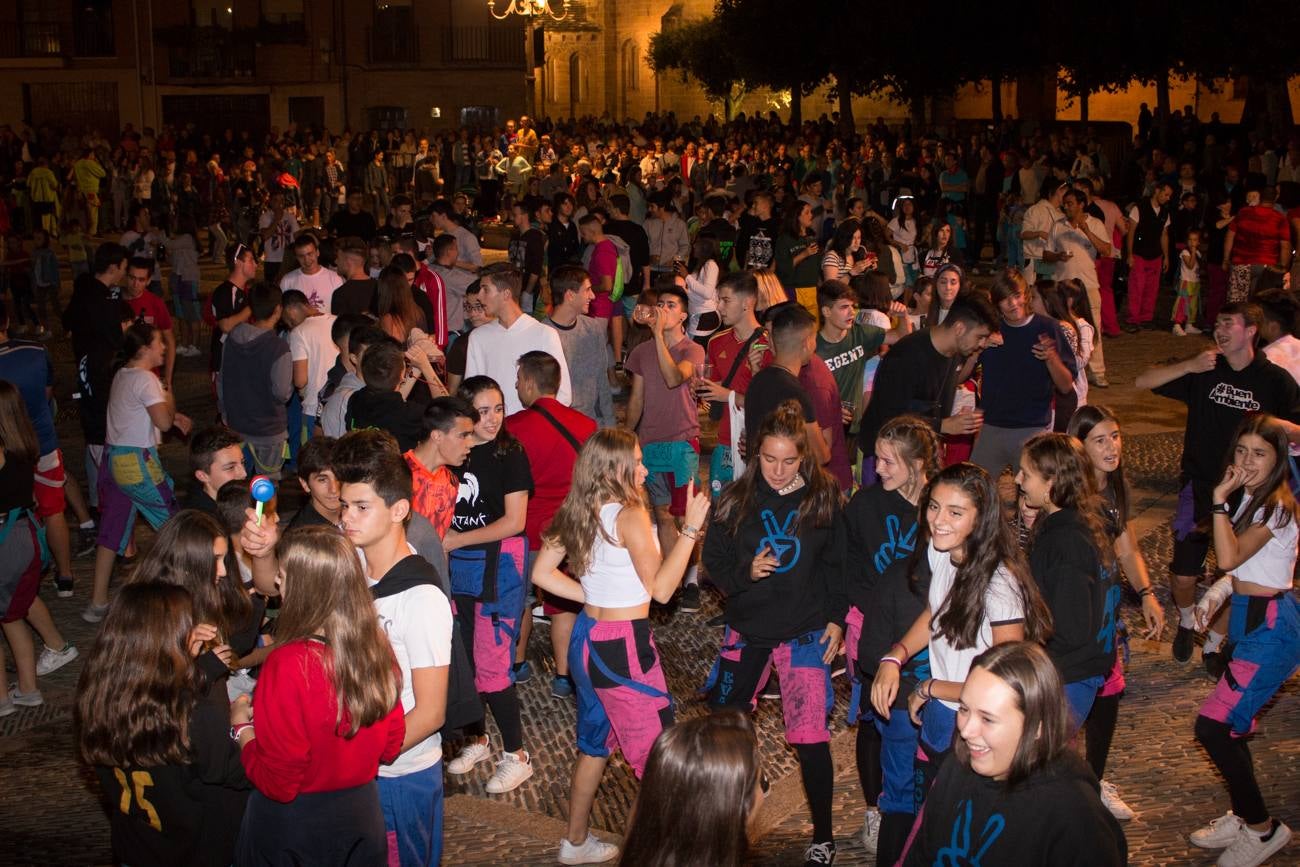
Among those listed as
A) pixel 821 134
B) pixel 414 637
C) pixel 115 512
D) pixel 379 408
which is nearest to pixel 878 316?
pixel 379 408

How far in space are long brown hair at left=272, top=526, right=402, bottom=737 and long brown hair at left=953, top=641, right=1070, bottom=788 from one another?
1.61 meters

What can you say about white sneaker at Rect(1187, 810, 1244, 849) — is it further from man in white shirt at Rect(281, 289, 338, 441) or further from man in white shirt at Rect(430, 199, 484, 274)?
man in white shirt at Rect(430, 199, 484, 274)

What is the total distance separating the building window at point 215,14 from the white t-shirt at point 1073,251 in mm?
39472

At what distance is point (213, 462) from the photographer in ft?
19.8

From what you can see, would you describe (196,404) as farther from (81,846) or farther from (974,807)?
(974,807)

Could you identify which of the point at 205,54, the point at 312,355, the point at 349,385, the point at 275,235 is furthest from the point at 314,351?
the point at 205,54

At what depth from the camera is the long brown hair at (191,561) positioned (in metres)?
4.54

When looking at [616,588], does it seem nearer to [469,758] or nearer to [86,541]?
[469,758]

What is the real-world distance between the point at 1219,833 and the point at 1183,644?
1.90m

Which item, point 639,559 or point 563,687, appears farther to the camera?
point 563,687

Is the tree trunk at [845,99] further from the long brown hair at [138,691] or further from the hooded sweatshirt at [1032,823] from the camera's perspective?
the hooded sweatshirt at [1032,823]

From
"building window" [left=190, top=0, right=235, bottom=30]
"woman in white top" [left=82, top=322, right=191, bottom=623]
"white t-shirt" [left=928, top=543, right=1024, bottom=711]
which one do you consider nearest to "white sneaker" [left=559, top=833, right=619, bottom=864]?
"white t-shirt" [left=928, top=543, right=1024, bottom=711]

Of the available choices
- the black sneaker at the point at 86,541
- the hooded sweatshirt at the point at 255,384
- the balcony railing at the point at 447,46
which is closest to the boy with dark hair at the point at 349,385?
the hooded sweatshirt at the point at 255,384

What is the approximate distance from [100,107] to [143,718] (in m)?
44.8
